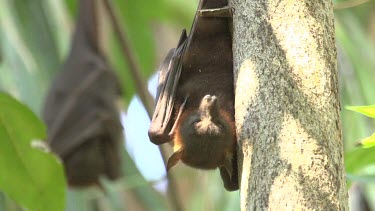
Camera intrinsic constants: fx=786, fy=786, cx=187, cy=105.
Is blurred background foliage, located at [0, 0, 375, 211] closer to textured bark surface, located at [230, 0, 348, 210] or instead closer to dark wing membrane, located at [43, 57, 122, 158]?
dark wing membrane, located at [43, 57, 122, 158]

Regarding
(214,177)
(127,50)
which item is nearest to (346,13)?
(214,177)

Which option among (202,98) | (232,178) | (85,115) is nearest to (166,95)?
(202,98)

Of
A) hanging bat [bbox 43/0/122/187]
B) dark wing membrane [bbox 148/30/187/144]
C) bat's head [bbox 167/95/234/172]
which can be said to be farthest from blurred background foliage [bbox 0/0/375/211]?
bat's head [bbox 167/95/234/172]

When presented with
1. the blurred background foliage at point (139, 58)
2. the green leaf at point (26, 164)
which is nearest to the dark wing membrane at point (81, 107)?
the blurred background foliage at point (139, 58)

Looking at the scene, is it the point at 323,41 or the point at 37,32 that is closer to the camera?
→ the point at 323,41

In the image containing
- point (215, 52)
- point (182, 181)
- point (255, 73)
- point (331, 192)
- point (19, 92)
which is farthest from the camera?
point (182, 181)

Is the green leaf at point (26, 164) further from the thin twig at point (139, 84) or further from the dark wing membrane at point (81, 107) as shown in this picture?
the dark wing membrane at point (81, 107)

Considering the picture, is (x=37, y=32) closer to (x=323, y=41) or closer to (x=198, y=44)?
(x=198, y=44)

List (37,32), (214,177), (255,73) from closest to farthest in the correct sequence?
(255,73), (214,177), (37,32)
